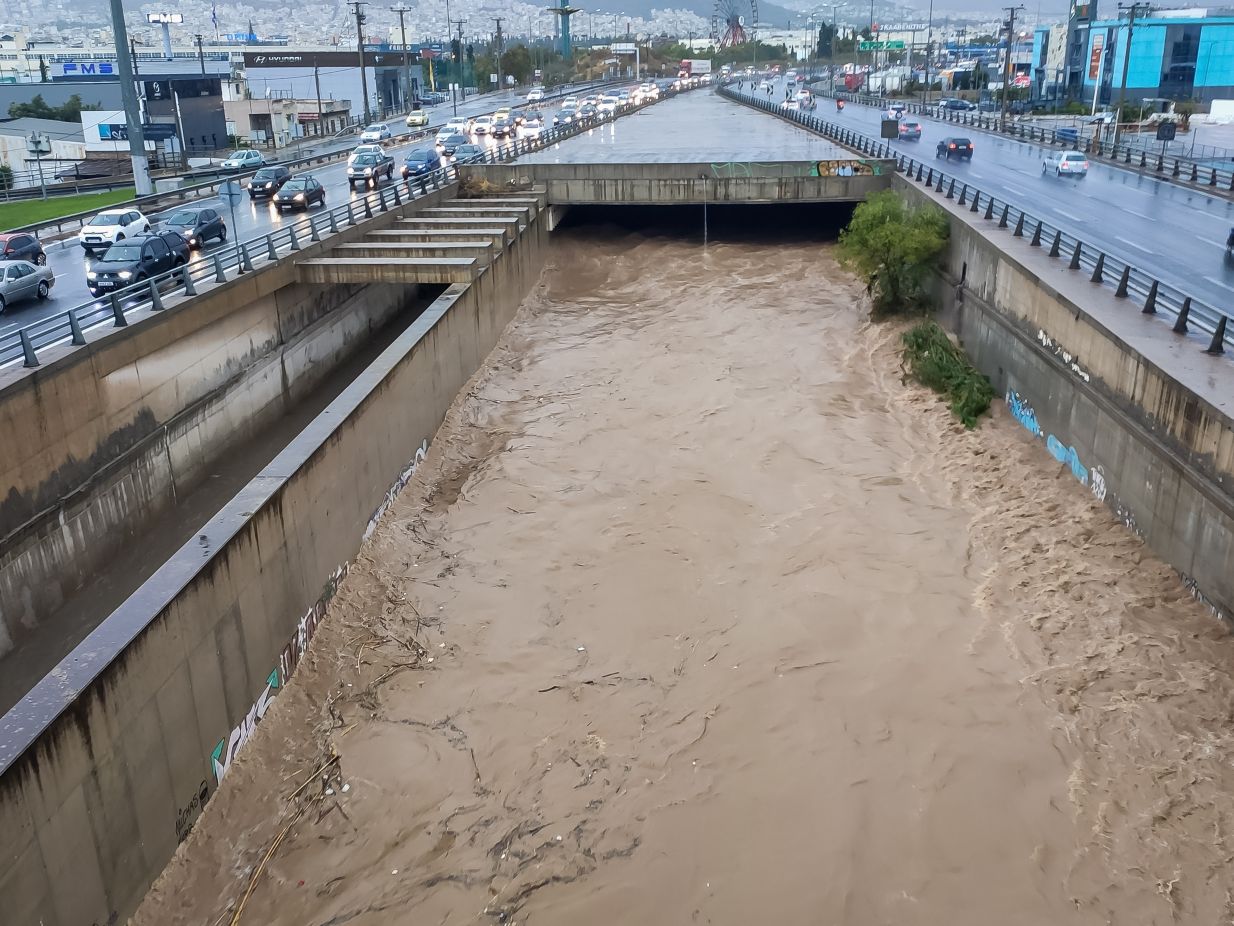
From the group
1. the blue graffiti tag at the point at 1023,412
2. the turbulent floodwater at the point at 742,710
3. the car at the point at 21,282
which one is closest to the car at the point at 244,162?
the car at the point at 21,282

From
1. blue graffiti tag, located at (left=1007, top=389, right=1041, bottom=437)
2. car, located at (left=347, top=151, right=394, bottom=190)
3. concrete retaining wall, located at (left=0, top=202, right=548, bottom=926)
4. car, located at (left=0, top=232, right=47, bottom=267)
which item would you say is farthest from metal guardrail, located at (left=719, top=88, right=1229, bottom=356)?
car, located at (left=0, top=232, right=47, bottom=267)

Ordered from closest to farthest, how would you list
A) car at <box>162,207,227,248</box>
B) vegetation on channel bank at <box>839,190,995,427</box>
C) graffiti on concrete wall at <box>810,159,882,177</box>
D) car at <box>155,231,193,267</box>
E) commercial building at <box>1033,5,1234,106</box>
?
vegetation on channel bank at <box>839,190,995,427</box> < car at <box>155,231,193,267</box> < car at <box>162,207,227,248</box> < graffiti on concrete wall at <box>810,159,882,177</box> < commercial building at <box>1033,5,1234,106</box>

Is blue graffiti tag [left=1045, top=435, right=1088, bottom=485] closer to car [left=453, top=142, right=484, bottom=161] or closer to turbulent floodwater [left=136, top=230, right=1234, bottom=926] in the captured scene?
turbulent floodwater [left=136, top=230, right=1234, bottom=926]

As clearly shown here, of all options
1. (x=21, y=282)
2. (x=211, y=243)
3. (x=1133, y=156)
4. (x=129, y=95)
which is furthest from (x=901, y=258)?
(x=1133, y=156)

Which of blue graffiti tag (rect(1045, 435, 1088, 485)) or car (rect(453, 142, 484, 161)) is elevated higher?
car (rect(453, 142, 484, 161))

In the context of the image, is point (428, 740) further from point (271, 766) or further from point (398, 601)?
point (398, 601)

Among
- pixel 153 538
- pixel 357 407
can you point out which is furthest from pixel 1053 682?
pixel 153 538

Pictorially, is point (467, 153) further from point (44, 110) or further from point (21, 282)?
point (44, 110)
